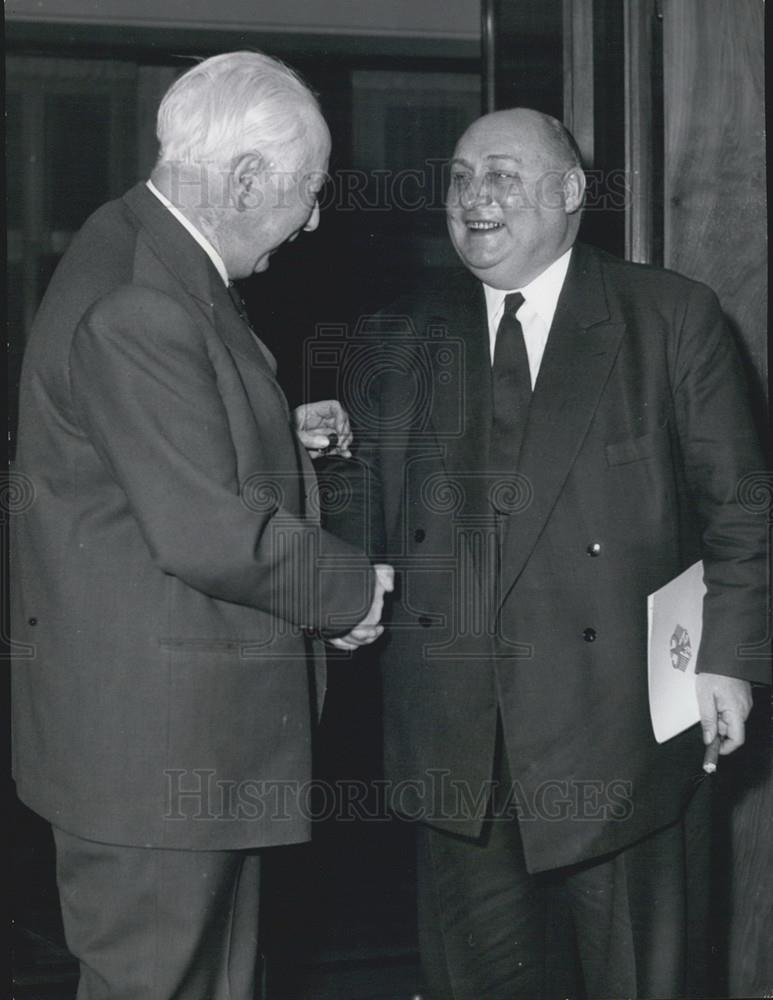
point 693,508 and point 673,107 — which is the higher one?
point 673,107

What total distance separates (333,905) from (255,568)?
1.60 meters

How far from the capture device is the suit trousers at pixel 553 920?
1.89 m

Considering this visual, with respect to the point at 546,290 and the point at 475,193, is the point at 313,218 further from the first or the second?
the point at 546,290

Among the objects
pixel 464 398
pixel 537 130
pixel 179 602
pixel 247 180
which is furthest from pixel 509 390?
pixel 179 602

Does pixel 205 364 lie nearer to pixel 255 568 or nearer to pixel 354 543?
pixel 255 568

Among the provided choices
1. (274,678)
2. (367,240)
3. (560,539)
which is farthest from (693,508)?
(367,240)

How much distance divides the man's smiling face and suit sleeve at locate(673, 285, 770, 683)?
235mm

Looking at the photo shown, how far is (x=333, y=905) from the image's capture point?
2.88m

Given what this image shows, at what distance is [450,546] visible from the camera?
1913mm

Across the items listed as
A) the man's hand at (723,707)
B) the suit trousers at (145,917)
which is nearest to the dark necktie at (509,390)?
the man's hand at (723,707)

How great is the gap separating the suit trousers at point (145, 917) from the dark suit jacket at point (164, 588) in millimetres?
32

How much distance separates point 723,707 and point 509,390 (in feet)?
1.74

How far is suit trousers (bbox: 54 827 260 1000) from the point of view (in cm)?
155

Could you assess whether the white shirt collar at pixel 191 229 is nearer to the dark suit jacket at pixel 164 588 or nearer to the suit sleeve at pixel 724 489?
the dark suit jacket at pixel 164 588
